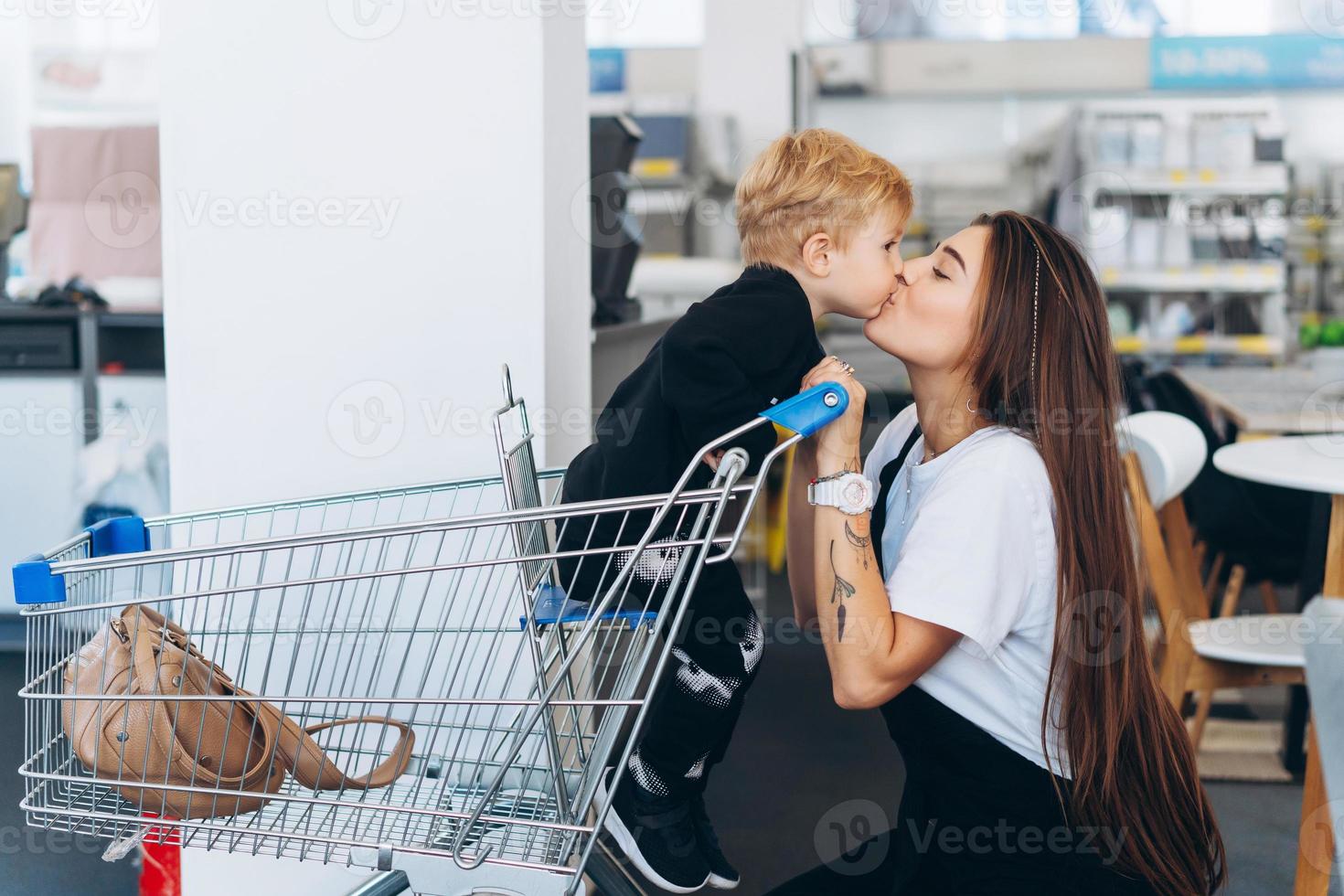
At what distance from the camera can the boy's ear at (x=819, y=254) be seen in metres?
1.59

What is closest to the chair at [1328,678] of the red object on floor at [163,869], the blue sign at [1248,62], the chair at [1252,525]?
the red object on floor at [163,869]

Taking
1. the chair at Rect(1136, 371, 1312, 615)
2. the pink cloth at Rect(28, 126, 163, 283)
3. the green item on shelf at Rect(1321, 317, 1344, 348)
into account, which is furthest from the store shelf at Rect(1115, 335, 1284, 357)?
the pink cloth at Rect(28, 126, 163, 283)

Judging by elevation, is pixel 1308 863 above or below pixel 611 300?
below

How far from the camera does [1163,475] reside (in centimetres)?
251

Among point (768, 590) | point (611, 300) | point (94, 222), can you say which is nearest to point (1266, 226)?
point (768, 590)

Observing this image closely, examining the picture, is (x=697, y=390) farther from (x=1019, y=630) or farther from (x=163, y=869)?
(x=163, y=869)

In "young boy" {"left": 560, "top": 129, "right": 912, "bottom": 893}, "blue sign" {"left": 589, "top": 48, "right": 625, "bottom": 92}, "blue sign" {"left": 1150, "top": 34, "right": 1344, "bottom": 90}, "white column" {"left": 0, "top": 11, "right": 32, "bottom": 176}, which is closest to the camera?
"young boy" {"left": 560, "top": 129, "right": 912, "bottom": 893}

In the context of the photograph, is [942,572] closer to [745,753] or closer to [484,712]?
[484,712]

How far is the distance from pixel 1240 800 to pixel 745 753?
1.19 m

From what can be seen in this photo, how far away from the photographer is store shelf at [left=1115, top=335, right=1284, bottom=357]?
645cm

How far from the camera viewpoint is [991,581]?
131cm

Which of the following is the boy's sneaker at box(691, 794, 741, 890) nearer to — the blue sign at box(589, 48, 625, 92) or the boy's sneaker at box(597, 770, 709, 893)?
the boy's sneaker at box(597, 770, 709, 893)

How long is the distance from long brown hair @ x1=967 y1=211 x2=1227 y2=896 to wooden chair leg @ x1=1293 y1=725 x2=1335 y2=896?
600mm

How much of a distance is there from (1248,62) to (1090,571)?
7611 millimetres
